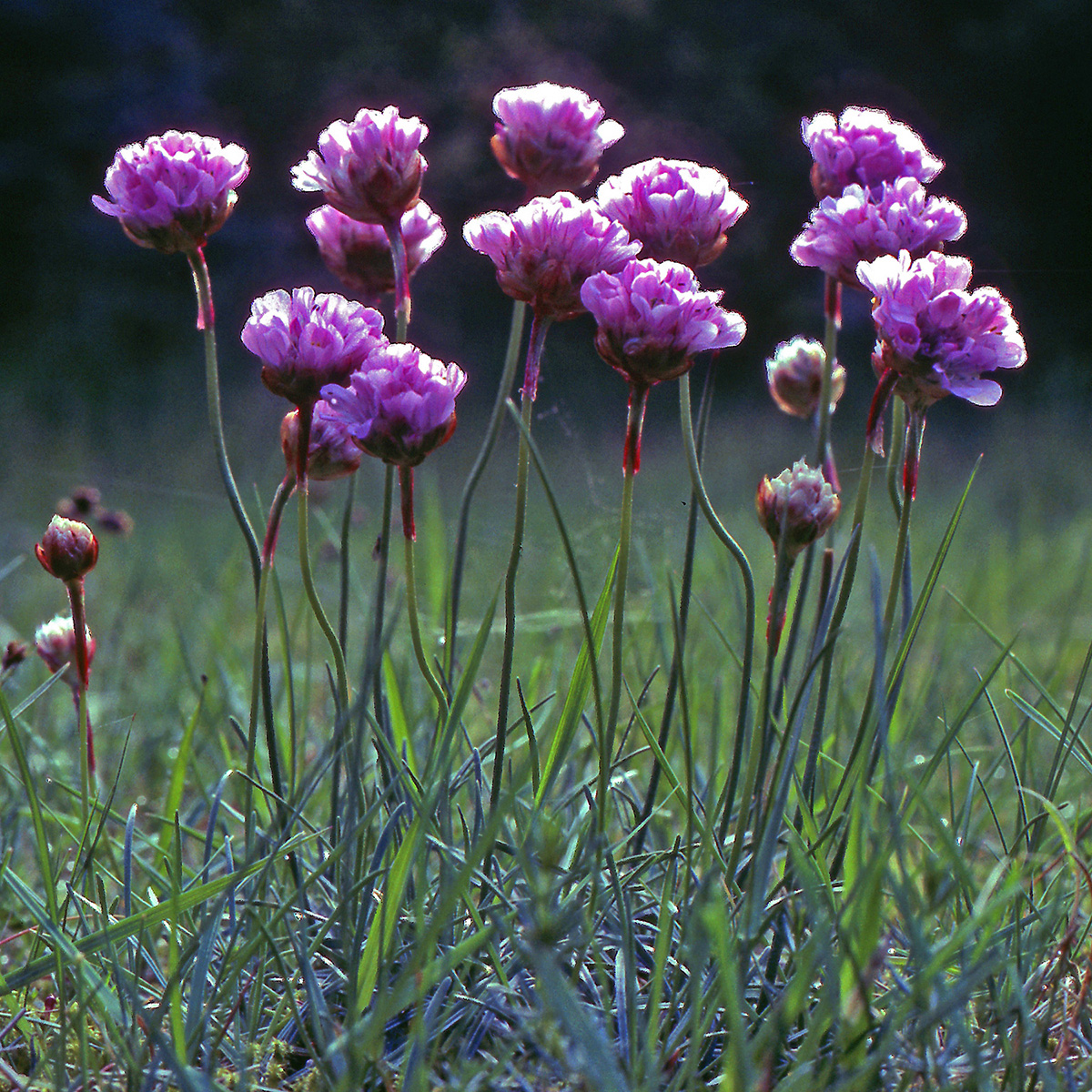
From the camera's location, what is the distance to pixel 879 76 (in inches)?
180

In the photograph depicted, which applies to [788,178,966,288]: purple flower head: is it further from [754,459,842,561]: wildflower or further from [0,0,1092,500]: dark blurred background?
[0,0,1092,500]: dark blurred background

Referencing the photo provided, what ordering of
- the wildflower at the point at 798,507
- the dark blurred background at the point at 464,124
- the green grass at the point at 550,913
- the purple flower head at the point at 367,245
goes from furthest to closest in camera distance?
1. the dark blurred background at the point at 464,124
2. the purple flower head at the point at 367,245
3. the wildflower at the point at 798,507
4. the green grass at the point at 550,913

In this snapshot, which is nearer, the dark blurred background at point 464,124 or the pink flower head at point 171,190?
the pink flower head at point 171,190

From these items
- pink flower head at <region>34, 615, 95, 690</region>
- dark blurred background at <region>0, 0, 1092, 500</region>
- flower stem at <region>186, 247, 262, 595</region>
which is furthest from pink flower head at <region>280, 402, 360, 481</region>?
dark blurred background at <region>0, 0, 1092, 500</region>

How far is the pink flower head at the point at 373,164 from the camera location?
641 mm

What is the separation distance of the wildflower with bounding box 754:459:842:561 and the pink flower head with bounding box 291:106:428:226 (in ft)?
0.97

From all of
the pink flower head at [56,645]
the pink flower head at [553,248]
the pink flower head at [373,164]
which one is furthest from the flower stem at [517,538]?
the pink flower head at [56,645]

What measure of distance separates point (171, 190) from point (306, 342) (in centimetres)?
15

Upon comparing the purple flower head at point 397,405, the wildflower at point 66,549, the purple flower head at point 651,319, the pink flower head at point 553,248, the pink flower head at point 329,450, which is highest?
the pink flower head at point 553,248

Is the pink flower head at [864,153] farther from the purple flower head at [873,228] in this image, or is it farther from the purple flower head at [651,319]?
the purple flower head at [651,319]

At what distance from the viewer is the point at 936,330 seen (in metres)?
0.58

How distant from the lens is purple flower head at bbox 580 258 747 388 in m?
0.57

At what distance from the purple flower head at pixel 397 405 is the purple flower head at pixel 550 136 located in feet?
0.62

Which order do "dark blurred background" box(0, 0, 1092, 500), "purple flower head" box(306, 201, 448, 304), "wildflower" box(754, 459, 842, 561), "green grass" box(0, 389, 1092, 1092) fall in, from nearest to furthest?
"green grass" box(0, 389, 1092, 1092) → "wildflower" box(754, 459, 842, 561) → "purple flower head" box(306, 201, 448, 304) → "dark blurred background" box(0, 0, 1092, 500)
